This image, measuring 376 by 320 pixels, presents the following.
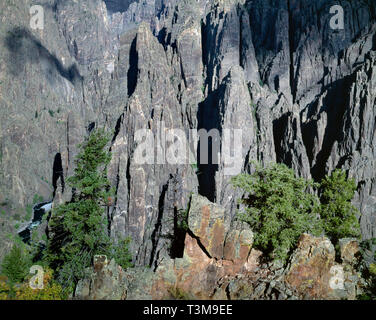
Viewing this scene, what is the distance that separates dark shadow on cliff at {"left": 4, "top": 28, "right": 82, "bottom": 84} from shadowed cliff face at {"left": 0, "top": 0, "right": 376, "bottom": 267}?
20.2 m

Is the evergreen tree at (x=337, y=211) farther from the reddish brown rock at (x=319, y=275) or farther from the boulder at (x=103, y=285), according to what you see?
the boulder at (x=103, y=285)

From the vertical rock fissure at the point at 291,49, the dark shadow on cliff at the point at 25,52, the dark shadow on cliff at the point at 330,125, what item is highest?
the dark shadow on cliff at the point at 25,52

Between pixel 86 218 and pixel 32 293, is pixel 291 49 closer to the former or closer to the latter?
pixel 86 218

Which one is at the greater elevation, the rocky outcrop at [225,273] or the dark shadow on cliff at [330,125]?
the dark shadow on cliff at [330,125]

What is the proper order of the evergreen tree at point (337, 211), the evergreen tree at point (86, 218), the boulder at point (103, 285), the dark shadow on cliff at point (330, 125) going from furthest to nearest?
1. the dark shadow on cliff at point (330, 125)
2. the evergreen tree at point (337, 211)
3. the evergreen tree at point (86, 218)
4. the boulder at point (103, 285)

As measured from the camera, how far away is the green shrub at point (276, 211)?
17156 millimetres

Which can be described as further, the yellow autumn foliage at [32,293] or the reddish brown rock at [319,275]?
the yellow autumn foliage at [32,293]

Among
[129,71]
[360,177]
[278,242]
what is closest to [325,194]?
[278,242]

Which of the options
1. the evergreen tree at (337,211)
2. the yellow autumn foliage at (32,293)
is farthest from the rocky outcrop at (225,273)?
the evergreen tree at (337,211)

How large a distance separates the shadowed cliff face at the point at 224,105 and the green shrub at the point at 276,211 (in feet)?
112

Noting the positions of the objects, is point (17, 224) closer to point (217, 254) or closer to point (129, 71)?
point (129, 71)

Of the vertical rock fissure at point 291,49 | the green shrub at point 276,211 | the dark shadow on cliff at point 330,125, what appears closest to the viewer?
the green shrub at point 276,211

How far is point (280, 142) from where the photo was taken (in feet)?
263
